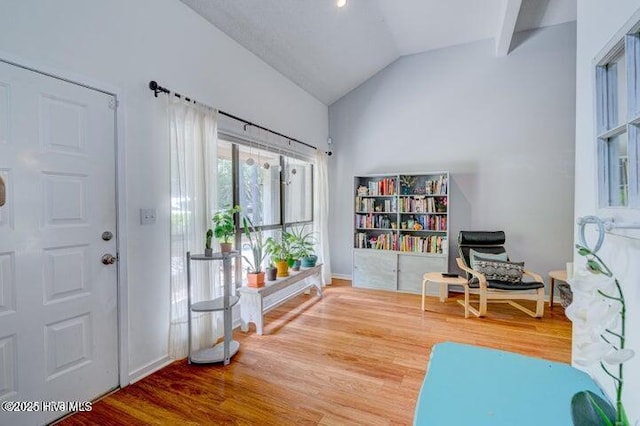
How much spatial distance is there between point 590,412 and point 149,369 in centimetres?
266

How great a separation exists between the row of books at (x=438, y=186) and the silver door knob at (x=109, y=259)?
3.91 metres

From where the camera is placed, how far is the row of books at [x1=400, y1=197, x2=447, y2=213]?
4.46 m

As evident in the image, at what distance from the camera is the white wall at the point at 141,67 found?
1782mm

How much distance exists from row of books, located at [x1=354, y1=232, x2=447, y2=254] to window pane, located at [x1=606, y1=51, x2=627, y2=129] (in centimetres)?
360

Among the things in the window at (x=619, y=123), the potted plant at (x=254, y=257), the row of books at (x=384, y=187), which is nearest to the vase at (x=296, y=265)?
the potted plant at (x=254, y=257)

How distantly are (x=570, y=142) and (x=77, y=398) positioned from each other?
18.5 ft

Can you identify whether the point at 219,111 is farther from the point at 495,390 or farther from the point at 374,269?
the point at 374,269

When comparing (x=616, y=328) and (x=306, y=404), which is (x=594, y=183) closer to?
(x=616, y=328)

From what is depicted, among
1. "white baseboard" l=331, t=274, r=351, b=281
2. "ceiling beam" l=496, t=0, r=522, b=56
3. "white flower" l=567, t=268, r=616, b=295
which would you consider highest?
"ceiling beam" l=496, t=0, r=522, b=56

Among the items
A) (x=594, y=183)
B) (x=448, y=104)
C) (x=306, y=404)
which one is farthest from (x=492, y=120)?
(x=306, y=404)

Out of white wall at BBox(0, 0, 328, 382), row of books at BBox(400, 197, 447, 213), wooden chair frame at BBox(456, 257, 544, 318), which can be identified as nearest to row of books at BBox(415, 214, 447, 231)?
row of books at BBox(400, 197, 447, 213)

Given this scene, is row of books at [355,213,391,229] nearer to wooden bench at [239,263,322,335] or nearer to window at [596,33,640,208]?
wooden bench at [239,263,322,335]

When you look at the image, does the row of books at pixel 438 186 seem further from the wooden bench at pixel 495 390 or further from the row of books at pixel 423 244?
the wooden bench at pixel 495 390

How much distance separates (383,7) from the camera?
3.61 metres
